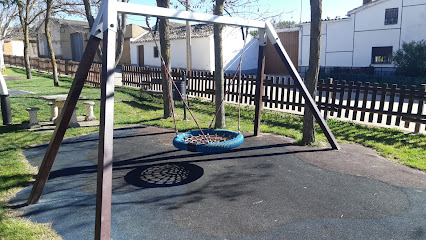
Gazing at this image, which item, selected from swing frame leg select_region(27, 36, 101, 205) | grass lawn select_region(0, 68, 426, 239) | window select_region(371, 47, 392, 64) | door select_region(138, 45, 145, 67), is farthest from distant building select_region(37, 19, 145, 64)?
swing frame leg select_region(27, 36, 101, 205)

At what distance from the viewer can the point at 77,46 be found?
45.4 m

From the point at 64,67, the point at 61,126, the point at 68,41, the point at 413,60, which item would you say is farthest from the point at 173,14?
the point at 68,41

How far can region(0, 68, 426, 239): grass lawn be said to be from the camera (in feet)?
12.5

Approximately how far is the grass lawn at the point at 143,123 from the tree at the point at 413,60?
44.2 feet

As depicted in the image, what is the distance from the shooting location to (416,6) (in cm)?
2175

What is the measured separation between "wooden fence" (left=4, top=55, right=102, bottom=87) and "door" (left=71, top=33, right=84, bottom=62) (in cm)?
1069

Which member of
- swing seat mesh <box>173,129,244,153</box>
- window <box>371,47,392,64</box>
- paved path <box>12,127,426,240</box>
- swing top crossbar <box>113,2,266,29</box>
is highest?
window <box>371,47,392,64</box>

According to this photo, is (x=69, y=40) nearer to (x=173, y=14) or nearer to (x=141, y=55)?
(x=141, y=55)

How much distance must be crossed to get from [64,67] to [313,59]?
2057 centimetres

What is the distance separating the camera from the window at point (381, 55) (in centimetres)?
2343

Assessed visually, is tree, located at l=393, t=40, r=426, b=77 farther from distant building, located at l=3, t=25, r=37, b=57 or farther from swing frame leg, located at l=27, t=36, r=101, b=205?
distant building, located at l=3, t=25, r=37, b=57

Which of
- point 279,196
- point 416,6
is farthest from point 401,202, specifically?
point 416,6

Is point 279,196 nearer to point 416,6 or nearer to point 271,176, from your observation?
point 271,176

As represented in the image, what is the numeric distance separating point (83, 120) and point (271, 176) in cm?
617
